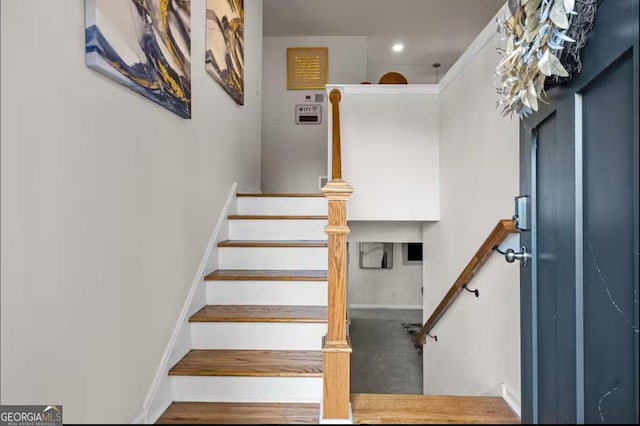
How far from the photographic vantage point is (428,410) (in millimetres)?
1453

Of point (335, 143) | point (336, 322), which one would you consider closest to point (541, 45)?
point (336, 322)

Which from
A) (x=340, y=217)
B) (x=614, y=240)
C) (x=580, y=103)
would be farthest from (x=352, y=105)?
(x=614, y=240)

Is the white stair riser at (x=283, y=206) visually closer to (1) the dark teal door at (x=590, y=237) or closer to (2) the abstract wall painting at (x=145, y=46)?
(2) the abstract wall painting at (x=145, y=46)

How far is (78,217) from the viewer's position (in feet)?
3.46

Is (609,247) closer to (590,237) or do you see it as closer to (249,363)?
(590,237)

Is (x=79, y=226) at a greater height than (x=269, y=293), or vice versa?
(x=79, y=226)

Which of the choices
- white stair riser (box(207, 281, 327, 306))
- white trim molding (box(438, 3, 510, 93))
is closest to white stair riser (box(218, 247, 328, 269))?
white stair riser (box(207, 281, 327, 306))

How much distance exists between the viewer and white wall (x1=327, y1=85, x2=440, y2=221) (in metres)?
3.08

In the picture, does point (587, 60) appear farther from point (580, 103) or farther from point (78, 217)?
point (78, 217)

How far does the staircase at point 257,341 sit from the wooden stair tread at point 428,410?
21cm

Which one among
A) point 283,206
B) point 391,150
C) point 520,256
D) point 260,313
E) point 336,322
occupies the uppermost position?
point 391,150

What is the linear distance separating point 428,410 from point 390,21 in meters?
4.55

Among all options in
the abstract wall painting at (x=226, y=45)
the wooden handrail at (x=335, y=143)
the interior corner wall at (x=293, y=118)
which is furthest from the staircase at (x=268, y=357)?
the interior corner wall at (x=293, y=118)

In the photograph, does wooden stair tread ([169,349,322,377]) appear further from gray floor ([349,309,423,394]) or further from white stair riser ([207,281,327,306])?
gray floor ([349,309,423,394])
